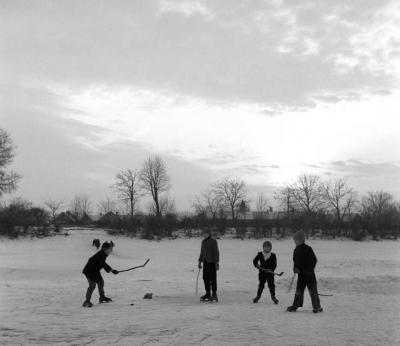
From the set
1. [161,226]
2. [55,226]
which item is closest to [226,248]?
[161,226]

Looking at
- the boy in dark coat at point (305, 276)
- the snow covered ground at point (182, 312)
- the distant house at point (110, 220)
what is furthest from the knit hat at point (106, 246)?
the distant house at point (110, 220)

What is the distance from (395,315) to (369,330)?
80.4 inches

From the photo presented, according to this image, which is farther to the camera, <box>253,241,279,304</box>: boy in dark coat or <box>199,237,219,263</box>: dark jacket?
<box>199,237,219,263</box>: dark jacket

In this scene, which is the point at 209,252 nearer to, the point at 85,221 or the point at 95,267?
the point at 95,267

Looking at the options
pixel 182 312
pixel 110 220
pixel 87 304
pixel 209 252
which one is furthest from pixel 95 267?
pixel 110 220

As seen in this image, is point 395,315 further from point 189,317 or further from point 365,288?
point 365,288

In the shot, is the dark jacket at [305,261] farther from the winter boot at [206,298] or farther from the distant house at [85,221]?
the distant house at [85,221]

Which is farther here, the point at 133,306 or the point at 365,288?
the point at 365,288

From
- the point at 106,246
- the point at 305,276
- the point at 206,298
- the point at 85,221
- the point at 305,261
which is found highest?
the point at 85,221

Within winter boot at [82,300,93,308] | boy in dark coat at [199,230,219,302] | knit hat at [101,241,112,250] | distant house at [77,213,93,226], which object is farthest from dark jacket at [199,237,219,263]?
distant house at [77,213,93,226]

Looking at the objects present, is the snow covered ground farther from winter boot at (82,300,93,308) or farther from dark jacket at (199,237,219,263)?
dark jacket at (199,237,219,263)

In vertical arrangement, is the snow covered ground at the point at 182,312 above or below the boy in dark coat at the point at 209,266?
below

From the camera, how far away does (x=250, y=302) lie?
40.0 ft

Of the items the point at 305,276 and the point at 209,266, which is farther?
the point at 209,266
